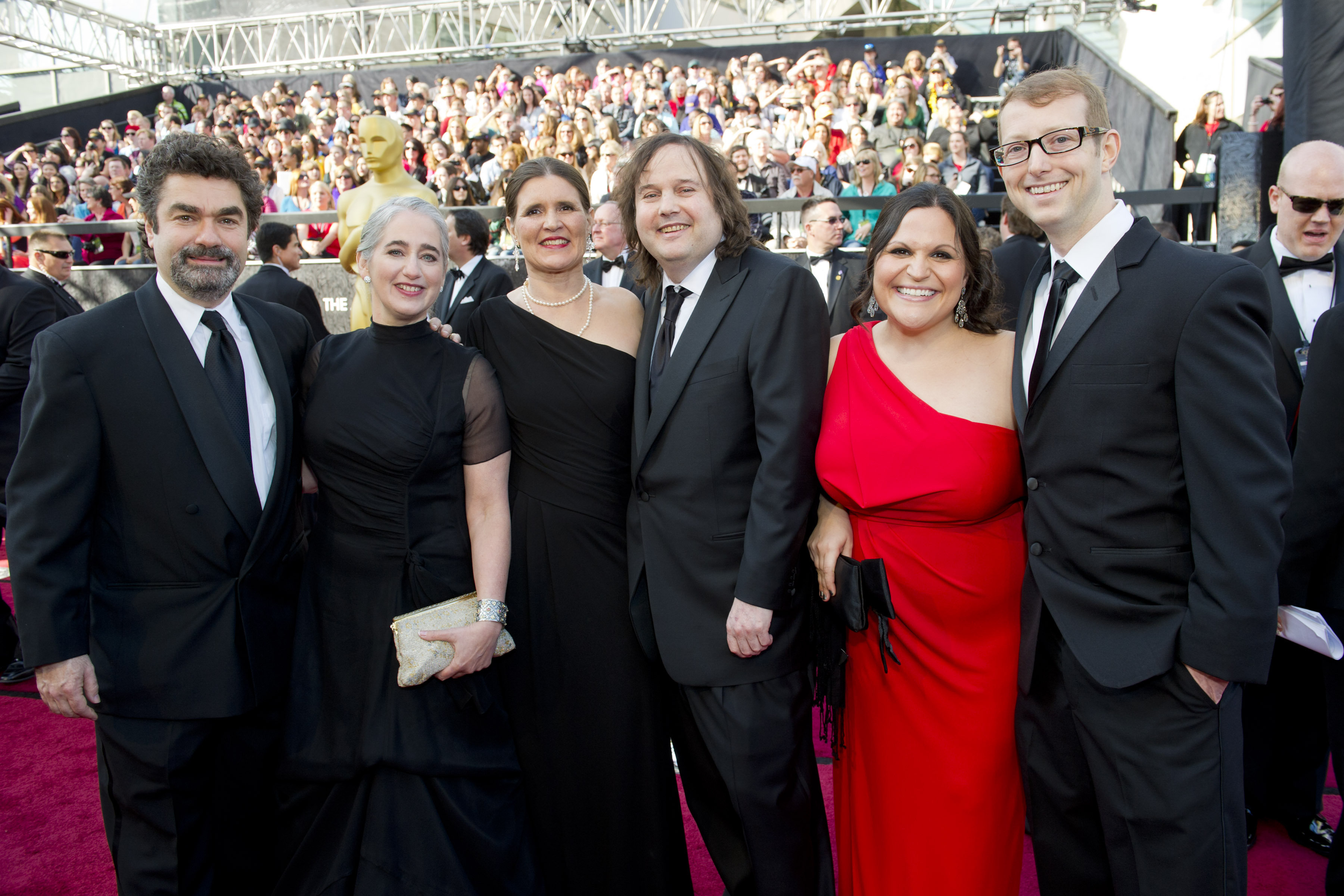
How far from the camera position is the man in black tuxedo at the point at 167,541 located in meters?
1.98

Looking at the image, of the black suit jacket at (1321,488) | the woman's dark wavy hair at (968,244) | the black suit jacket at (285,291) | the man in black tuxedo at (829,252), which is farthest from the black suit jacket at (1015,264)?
the black suit jacket at (285,291)

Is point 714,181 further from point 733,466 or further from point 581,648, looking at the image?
point 581,648

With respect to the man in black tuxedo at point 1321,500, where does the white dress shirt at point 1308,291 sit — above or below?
above

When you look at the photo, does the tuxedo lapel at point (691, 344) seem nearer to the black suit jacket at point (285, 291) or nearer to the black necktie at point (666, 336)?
the black necktie at point (666, 336)

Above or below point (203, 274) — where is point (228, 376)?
below

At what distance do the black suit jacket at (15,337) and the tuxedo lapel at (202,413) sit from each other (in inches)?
108

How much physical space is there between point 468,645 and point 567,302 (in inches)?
42.1

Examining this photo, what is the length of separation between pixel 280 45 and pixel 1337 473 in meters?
22.5

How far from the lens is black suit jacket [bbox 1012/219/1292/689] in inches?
65.6

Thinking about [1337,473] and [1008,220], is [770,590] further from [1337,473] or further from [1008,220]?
[1008,220]

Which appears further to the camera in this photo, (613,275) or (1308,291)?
(613,275)

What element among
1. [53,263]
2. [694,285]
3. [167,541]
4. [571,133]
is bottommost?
[167,541]

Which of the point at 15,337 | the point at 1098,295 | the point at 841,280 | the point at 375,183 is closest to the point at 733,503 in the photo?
the point at 1098,295

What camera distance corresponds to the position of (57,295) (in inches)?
183
